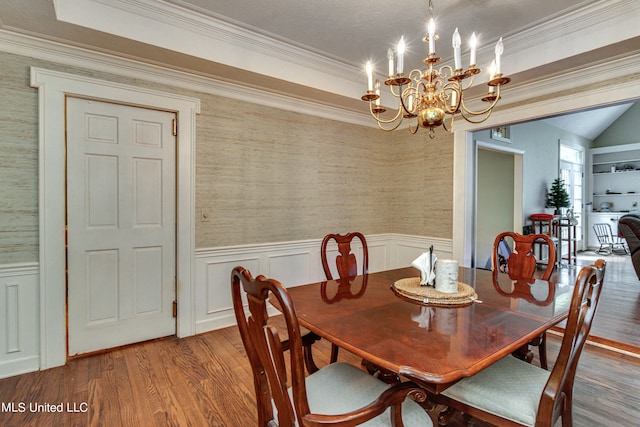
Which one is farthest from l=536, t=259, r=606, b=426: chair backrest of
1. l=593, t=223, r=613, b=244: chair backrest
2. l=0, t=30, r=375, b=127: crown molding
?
l=593, t=223, r=613, b=244: chair backrest

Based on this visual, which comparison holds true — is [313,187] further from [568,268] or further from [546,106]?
[568,268]

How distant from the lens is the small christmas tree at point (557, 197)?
634 centimetres

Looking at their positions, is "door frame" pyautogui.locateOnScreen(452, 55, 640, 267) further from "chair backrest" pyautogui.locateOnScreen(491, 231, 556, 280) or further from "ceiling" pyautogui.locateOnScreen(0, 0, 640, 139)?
"chair backrest" pyautogui.locateOnScreen(491, 231, 556, 280)

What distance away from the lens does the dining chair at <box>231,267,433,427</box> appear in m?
0.94

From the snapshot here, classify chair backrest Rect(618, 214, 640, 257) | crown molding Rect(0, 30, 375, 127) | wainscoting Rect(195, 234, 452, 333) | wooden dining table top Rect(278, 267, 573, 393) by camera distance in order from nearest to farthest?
wooden dining table top Rect(278, 267, 573, 393)
crown molding Rect(0, 30, 375, 127)
wainscoting Rect(195, 234, 452, 333)
chair backrest Rect(618, 214, 640, 257)

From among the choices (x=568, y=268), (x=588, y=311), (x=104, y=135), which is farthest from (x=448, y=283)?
(x=568, y=268)

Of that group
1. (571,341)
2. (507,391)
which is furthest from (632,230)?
(571,341)

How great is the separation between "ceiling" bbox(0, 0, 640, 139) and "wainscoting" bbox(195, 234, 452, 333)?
1.71 m

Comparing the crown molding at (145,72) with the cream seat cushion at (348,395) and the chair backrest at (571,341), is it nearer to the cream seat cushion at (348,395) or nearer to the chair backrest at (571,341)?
the cream seat cushion at (348,395)

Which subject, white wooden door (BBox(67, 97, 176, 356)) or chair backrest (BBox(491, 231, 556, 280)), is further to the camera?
white wooden door (BBox(67, 97, 176, 356))

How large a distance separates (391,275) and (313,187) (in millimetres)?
1747

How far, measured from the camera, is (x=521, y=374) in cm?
143

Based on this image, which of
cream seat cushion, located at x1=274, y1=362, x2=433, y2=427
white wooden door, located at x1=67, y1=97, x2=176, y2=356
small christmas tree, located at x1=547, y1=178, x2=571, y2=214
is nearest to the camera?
cream seat cushion, located at x1=274, y1=362, x2=433, y2=427

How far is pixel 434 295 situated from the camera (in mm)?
1642
